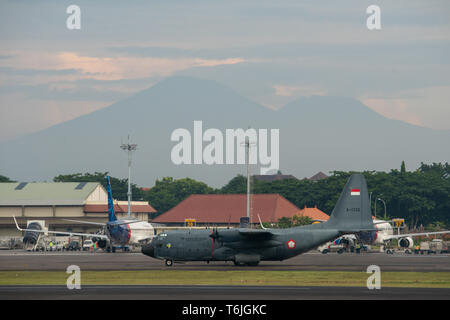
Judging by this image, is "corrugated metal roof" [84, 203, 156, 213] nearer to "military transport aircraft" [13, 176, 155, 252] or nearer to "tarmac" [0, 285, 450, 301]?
"military transport aircraft" [13, 176, 155, 252]

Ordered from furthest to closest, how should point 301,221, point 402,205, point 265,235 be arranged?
1. point 402,205
2. point 301,221
3. point 265,235

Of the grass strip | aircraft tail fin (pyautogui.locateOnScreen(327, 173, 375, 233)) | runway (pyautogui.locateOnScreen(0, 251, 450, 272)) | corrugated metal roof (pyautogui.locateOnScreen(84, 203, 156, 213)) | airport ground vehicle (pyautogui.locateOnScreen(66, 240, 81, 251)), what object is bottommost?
airport ground vehicle (pyautogui.locateOnScreen(66, 240, 81, 251))

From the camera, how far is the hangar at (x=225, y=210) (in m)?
167

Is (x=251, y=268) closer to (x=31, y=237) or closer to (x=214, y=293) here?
(x=214, y=293)

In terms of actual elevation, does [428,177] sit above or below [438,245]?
above

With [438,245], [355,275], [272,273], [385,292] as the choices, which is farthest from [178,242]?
[438,245]

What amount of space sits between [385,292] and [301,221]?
96.4 metres

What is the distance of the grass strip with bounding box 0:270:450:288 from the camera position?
143 feet

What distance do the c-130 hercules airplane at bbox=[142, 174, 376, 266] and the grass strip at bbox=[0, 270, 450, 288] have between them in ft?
19.6

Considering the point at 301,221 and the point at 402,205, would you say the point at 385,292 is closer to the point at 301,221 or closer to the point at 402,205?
the point at 301,221

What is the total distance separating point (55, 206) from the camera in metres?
159

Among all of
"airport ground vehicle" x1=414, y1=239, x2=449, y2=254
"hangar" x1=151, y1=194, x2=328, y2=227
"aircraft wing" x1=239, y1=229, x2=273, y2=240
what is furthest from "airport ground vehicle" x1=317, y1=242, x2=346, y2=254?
"hangar" x1=151, y1=194, x2=328, y2=227

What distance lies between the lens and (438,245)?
102 metres
